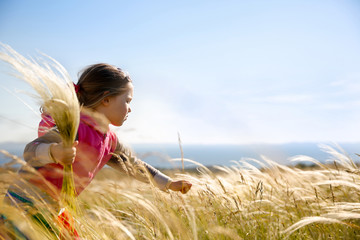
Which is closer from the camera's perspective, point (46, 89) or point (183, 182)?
point (46, 89)

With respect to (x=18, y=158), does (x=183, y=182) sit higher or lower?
lower

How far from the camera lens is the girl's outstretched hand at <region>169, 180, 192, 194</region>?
223 cm

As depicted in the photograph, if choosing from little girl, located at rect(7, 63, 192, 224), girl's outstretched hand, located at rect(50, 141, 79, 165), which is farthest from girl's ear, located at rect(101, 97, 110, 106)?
girl's outstretched hand, located at rect(50, 141, 79, 165)

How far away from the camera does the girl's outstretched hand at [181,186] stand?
2.23m

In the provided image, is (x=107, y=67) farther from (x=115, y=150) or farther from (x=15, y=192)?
(x=15, y=192)

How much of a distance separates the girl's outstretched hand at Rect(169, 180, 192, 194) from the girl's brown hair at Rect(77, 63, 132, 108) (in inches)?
34.1

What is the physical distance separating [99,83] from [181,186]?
3.53 ft

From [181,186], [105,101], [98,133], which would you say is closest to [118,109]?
[105,101]

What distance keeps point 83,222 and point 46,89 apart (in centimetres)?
70

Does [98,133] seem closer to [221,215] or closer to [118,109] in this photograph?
[118,109]

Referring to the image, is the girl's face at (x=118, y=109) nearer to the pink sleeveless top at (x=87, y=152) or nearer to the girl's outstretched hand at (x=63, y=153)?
the pink sleeveless top at (x=87, y=152)

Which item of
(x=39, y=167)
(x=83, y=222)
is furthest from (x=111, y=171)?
(x=83, y=222)

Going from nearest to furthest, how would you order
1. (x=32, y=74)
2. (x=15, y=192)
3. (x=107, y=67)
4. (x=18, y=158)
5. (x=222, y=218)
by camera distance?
(x=18, y=158) < (x=32, y=74) < (x=15, y=192) < (x=222, y=218) < (x=107, y=67)

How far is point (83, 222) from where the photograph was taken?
4.91 feet
